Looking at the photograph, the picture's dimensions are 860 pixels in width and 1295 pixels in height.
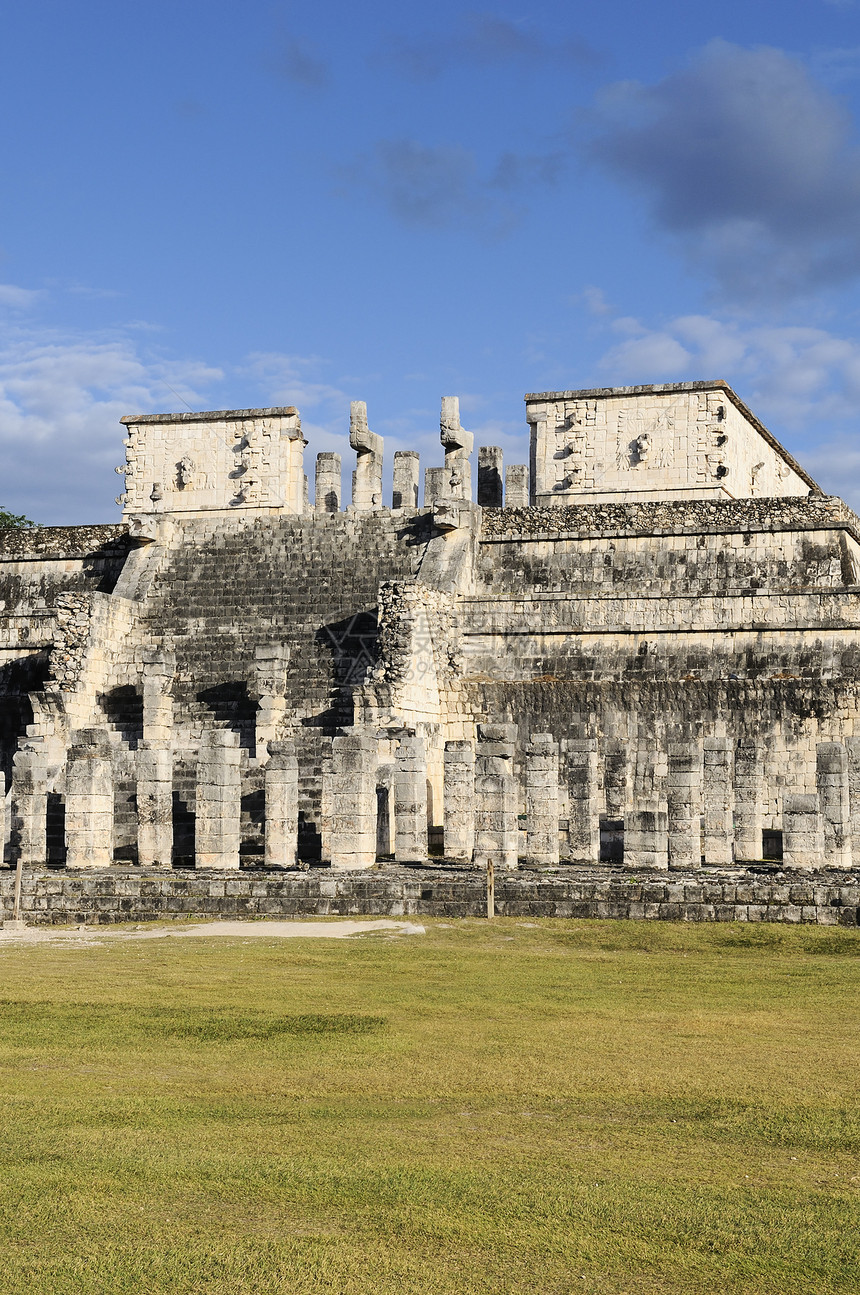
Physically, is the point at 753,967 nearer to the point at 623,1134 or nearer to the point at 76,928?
the point at 623,1134

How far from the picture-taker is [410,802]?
17.9 m

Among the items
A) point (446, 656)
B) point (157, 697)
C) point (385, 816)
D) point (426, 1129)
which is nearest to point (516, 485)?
point (446, 656)

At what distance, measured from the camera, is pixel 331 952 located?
476 inches

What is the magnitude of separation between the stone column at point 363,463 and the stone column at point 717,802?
42.7ft

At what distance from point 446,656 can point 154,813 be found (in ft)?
25.6

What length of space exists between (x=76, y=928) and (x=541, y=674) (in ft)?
38.8

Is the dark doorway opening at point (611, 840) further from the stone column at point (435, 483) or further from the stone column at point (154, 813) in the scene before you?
the stone column at point (435, 483)

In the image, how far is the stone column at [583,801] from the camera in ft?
61.5

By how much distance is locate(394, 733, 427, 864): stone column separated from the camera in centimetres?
1789

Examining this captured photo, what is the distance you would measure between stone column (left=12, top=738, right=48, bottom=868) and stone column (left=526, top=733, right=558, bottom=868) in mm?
6142

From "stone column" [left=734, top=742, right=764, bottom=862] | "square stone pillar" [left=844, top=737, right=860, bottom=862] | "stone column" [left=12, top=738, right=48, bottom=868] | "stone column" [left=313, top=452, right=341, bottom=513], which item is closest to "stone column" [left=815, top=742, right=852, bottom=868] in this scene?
"square stone pillar" [left=844, top=737, right=860, bottom=862]

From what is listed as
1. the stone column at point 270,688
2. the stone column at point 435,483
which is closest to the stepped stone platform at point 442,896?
the stone column at point 270,688

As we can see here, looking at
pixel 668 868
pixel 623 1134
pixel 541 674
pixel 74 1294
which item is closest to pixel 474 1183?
pixel 623 1134

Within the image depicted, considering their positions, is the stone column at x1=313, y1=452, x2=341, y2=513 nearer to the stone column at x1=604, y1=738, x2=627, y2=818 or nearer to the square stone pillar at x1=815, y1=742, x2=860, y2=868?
the stone column at x1=604, y1=738, x2=627, y2=818
